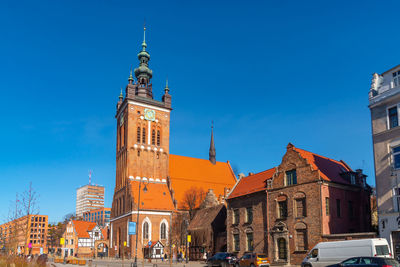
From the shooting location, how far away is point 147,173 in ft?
250

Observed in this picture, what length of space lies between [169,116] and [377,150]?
182ft

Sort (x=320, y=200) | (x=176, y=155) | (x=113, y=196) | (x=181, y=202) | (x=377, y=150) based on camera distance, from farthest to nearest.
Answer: (x=176, y=155) < (x=113, y=196) < (x=181, y=202) < (x=320, y=200) < (x=377, y=150)

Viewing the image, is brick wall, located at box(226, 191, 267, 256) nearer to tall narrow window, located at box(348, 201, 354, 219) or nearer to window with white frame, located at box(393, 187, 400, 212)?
tall narrow window, located at box(348, 201, 354, 219)

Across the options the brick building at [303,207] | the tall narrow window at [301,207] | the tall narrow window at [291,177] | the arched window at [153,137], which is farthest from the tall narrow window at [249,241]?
the arched window at [153,137]

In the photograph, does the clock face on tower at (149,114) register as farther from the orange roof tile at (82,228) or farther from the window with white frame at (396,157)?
the window with white frame at (396,157)

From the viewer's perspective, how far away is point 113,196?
79.8 m

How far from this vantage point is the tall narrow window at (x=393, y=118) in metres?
30.4

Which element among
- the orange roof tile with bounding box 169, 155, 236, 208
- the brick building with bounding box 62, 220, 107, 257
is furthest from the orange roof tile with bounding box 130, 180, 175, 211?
the brick building with bounding box 62, 220, 107, 257

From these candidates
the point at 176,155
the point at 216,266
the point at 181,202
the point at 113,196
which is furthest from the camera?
the point at 176,155

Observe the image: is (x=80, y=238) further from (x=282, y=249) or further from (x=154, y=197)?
(x=282, y=249)

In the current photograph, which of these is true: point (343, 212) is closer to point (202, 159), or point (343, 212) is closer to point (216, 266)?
point (216, 266)

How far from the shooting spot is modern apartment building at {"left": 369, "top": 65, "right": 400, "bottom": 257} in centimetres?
2910

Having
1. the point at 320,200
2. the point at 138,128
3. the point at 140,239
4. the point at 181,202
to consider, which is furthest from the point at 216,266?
the point at 138,128

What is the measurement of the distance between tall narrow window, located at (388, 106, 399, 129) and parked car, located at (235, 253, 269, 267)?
14769 millimetres
